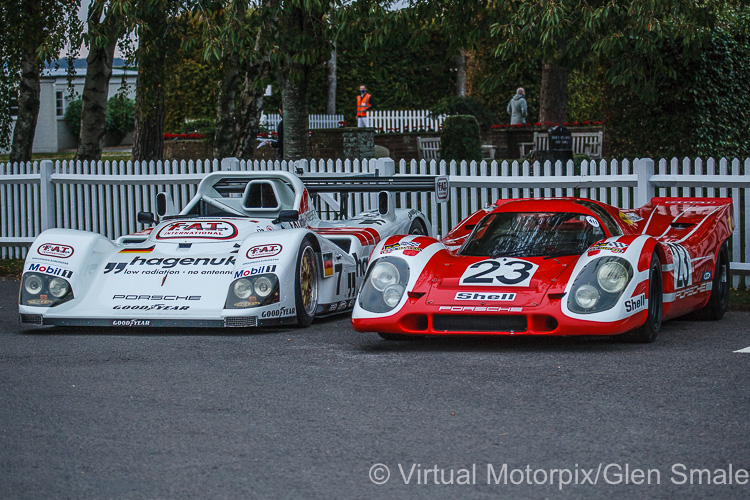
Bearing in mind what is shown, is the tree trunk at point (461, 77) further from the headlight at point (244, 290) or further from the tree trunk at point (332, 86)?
the headlight at point (244, 290)

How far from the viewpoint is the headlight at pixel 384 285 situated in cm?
769

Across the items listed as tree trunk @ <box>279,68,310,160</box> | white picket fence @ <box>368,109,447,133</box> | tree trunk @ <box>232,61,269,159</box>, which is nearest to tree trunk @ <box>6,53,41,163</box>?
tree trunk @ <box>232,61,269,159</box>

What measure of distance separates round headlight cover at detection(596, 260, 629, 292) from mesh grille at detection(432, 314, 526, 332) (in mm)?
603

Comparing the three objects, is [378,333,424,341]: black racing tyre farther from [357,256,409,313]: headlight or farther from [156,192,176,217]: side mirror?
[156,192,176,217]: side mirror

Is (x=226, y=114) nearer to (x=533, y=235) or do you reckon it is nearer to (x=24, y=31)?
(x=24, y=31)

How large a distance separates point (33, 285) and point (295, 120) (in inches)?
284

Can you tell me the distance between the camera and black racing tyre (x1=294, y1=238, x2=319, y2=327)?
344 inches

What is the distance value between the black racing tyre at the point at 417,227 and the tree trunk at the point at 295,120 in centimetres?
401

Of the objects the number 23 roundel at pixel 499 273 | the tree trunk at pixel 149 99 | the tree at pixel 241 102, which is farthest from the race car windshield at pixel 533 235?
the tree at pixel 241 102

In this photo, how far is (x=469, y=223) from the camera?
9984mm

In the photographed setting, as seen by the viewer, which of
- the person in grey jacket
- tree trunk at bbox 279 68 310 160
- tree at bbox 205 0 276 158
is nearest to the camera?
tree trunk at bbox 279 68 310 160

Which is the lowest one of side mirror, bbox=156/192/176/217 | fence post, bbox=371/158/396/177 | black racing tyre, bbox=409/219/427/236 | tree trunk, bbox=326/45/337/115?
black racing tyre, bbox=409/219/427/236

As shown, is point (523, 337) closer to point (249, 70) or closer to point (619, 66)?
point (619, 66)

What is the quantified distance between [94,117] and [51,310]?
→ 9.17 metres
